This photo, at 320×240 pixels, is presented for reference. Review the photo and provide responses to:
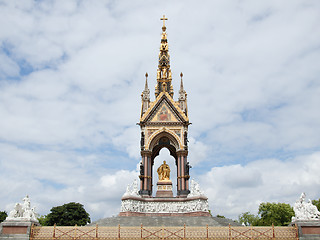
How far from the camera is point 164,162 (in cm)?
3259

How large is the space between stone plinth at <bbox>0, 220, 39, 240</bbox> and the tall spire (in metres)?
18.6

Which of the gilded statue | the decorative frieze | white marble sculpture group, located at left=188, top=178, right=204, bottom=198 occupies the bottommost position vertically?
the decorative frieze

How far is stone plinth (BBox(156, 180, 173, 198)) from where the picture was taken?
99.3 feet

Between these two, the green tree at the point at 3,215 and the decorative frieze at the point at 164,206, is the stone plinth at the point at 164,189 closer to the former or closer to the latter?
the decorative frieze at the point at 164,206

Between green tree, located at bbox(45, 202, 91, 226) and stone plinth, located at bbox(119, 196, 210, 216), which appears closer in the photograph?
stone plinth, located at bbox(119, 196, 210, 216)

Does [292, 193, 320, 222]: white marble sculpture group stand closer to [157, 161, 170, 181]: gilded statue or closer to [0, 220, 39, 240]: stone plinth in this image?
[157, 161, 170, 181]: gilded statue

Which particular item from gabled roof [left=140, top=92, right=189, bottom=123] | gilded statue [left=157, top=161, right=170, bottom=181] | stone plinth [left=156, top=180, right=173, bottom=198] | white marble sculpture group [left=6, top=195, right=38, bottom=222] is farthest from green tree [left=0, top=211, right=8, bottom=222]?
white marble sculpture group [left=6, top=195, right=38, bottom=222]

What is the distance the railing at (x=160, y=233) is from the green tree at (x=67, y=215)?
115 feet

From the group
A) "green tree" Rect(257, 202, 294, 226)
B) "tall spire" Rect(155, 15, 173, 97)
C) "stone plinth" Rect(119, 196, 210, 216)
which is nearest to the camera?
"stone plinth" Rect(119, 196, 210, 216)

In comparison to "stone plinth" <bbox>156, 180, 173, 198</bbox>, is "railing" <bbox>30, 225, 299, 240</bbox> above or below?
below

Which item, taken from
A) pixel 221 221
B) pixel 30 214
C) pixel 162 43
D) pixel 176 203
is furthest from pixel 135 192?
pixel 162 43

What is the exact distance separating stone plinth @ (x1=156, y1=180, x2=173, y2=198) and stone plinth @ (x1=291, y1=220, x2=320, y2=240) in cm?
1271

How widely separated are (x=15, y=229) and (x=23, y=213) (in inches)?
42.5

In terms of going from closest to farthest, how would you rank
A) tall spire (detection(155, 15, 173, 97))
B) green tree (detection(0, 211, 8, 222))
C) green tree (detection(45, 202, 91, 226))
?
tall spire (detection(155, 15, 173, 97))
green tree (detection(0, 211, 8, 222))
green tree (detection(45, 202, 91, 226))
